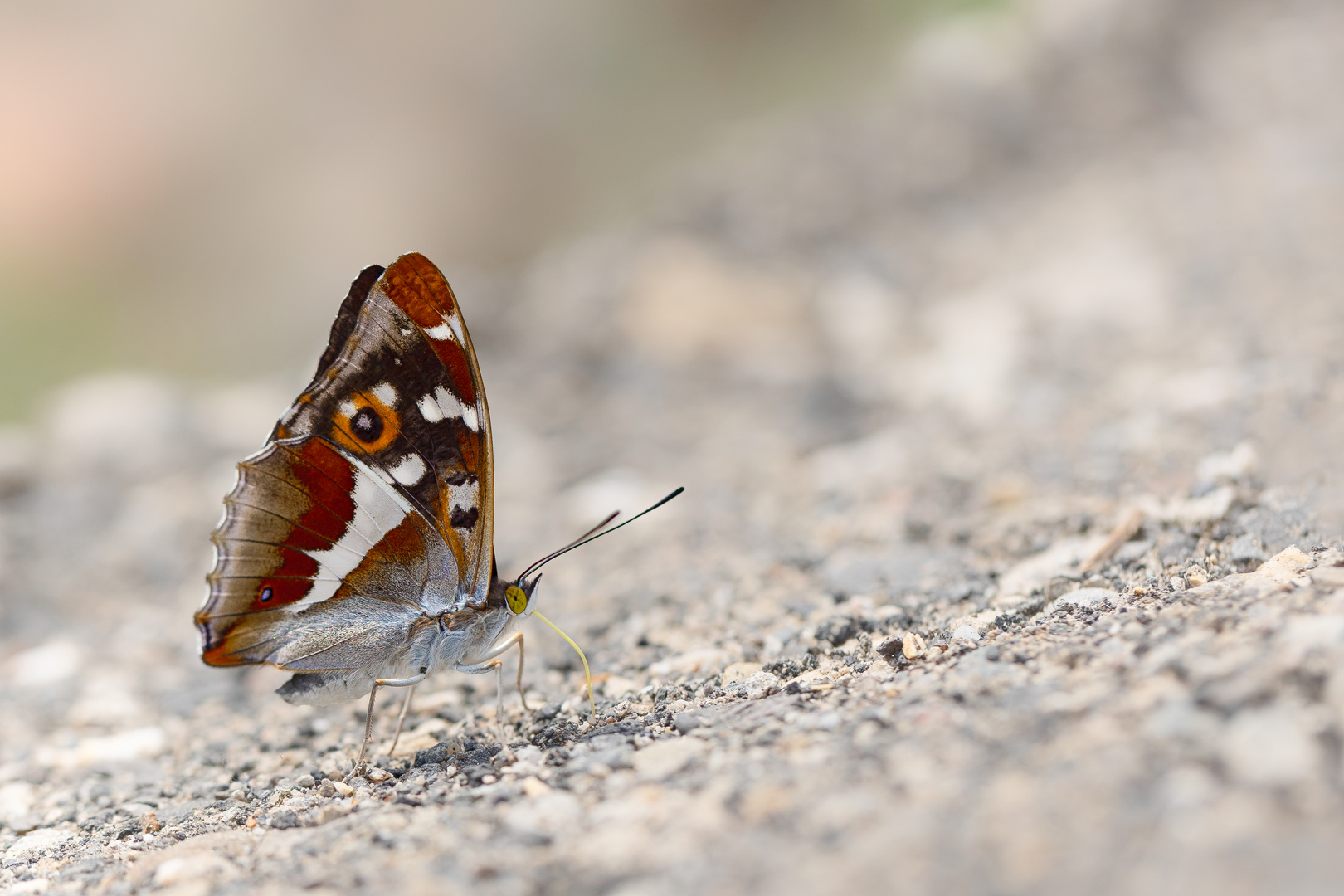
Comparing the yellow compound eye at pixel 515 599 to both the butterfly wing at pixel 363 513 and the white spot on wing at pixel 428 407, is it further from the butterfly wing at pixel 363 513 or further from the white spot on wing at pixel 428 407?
the white spot on wing at pixel 428 407

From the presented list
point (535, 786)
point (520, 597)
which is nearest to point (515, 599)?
point (520, 597)

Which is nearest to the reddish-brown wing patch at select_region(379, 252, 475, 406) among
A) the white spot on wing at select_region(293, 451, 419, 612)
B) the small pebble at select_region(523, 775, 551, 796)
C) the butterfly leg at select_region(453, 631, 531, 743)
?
the white spot on wing at select_region(293, 451, 419, 612)

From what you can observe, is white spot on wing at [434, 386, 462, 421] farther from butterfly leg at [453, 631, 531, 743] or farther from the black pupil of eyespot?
butterfly leg at [453, 631, 531, 743]

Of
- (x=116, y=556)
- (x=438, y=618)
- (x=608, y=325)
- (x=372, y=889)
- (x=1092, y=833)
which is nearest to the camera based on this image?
(x=1092, y=833)

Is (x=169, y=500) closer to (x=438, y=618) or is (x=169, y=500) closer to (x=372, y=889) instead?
(x=438, y=618)

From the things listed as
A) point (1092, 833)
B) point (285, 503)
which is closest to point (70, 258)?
point (285, 503)

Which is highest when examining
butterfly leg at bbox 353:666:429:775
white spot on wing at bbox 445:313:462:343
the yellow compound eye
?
white spot on wing at bbox 445:313:462:343
